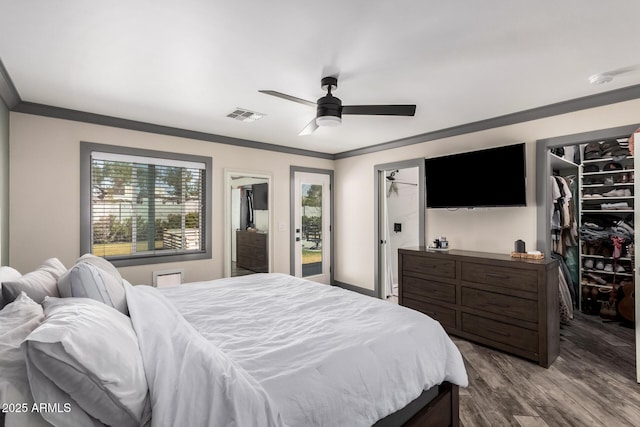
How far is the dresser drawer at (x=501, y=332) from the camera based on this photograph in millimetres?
2889

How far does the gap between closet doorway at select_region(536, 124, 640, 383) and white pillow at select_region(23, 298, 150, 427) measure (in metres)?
4.13

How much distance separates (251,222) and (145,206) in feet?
5.34

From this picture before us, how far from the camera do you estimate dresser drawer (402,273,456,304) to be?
11.5 feet

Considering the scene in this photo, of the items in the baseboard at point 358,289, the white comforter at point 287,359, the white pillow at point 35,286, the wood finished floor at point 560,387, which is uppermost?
the white pillow at point 35,286

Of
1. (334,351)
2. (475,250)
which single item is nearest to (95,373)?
(334,351)

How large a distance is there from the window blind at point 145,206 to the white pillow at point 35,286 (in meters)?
1.85

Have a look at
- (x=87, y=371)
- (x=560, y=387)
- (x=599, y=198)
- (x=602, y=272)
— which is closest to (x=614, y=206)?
(x=599, y=198)

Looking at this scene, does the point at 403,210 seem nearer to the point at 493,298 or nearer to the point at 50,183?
the point at 493,298

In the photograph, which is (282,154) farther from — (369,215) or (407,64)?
(407,64)

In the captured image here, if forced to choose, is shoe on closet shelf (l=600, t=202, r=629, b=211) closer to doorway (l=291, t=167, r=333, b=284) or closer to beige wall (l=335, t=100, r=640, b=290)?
beige wall (l=335, t=100, r=640, b=290)

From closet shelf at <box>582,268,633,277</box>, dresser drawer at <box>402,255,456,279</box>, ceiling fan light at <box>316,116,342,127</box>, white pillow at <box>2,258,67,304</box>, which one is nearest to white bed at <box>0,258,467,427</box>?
white pillow at <box>2,258,67,304</box>

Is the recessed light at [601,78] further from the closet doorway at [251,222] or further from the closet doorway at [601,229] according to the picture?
the closet doorway at [251,222]

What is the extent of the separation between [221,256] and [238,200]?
0.98 metres

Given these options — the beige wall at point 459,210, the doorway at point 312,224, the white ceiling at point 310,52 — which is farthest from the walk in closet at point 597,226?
the doorway at point 312,224
